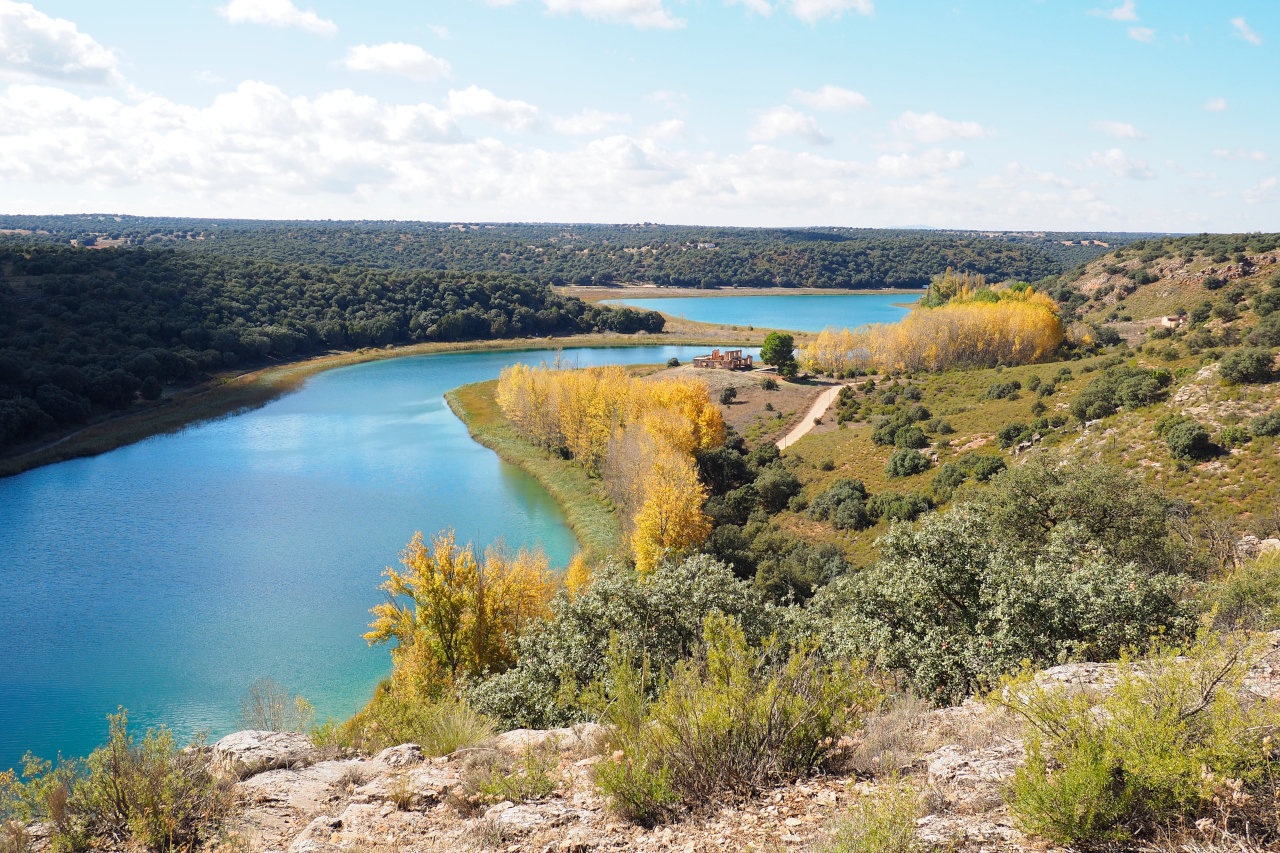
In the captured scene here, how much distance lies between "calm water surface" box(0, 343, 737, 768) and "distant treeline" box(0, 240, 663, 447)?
1149cm

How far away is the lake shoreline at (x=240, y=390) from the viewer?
5628 centimetres

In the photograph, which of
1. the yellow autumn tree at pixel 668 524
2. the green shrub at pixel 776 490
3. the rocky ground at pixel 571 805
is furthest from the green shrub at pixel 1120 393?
the rocky ground at pixel 571 805

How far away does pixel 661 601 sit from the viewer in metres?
16.5

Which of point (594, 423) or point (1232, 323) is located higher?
point (1232, 323)

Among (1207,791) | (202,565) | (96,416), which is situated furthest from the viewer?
(96,416)

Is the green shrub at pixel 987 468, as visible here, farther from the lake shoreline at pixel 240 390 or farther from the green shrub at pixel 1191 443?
the lake shoreline at pixel 240 390

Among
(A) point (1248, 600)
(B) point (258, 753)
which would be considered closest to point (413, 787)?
(B) point (258, 753)

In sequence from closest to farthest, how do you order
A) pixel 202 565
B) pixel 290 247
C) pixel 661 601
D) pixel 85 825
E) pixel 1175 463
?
pixel 85 825
pixel 661 601
pixel 1175 463
pixel 202 565
pixel 290 247

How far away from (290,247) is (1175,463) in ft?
610

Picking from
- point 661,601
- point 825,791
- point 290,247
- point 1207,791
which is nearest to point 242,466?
point 661,601

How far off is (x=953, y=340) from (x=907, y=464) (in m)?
38.4

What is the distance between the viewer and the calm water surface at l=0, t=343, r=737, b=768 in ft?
85.6

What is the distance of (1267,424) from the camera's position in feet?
103

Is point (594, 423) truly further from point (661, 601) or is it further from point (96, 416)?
point (96, 416)
